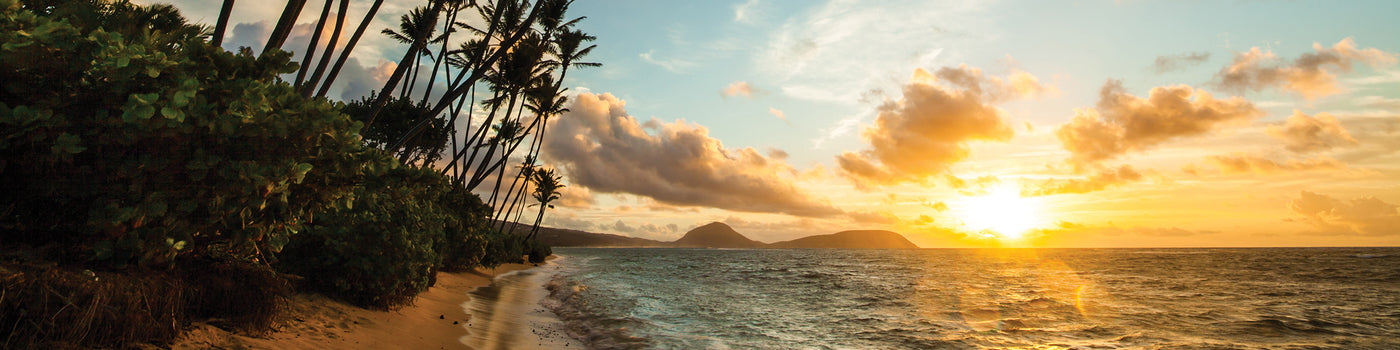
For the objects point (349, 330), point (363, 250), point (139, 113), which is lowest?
point (349, 330)

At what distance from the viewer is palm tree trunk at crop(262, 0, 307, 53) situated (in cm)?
1143

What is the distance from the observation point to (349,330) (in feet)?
26.3

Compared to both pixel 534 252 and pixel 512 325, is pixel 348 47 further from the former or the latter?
pixel 534 252

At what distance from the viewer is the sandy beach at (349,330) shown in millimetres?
5688

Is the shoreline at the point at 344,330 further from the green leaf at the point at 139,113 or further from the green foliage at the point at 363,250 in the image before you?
the green leaf at the point at 139,113

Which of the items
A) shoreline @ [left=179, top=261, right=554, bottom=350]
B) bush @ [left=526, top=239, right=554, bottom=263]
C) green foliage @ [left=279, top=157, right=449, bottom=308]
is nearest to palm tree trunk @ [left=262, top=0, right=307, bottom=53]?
green foliage @ [left=279, top=157, right=449, bottom=308]

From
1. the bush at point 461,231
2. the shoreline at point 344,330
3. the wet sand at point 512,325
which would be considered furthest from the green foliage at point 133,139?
the bush at point 461,231

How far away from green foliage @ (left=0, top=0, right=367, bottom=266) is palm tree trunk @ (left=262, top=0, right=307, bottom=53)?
22.3ft

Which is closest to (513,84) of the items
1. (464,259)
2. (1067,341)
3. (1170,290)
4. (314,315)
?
(464,259)

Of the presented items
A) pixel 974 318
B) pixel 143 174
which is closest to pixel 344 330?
pixel 143 174

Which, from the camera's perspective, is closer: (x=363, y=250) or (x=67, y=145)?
(x=67, y=145)

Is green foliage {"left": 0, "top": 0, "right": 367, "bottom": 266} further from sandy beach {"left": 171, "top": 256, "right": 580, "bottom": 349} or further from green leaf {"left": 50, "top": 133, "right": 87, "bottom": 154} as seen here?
sandy beach {"left": 171, "top": 256, "right": 580, "bottom": 349}

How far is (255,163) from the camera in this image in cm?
502

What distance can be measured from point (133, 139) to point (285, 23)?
321 inches
